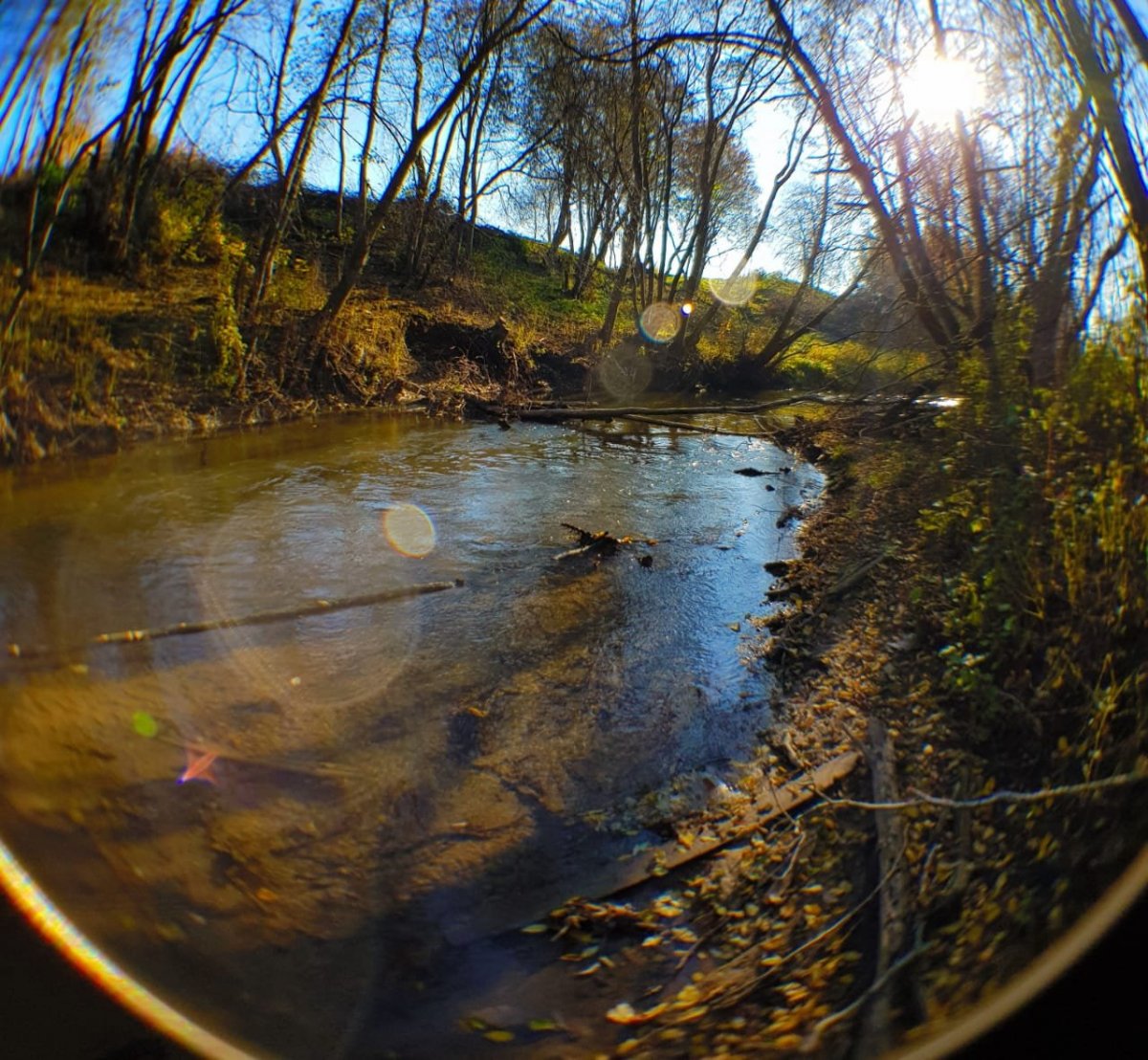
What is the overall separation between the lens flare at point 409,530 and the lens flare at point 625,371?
8.51 m

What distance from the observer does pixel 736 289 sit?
19.0 meters

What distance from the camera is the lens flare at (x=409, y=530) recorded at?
561cm

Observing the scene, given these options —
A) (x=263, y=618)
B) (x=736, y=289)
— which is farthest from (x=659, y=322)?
(x=263, y=618)

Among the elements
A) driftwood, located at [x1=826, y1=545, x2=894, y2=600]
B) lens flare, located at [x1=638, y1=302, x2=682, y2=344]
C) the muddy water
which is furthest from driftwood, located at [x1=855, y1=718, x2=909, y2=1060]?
lens flare, located at [x1=638, y1=302, x2=682, y2=344]

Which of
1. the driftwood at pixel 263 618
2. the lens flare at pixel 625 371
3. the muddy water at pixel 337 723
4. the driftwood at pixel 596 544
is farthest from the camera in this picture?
the lens flare at pixel 625 371

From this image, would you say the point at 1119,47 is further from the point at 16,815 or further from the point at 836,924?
the point at 16,815

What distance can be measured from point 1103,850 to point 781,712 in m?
2.73

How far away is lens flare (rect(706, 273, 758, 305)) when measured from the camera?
733 inches

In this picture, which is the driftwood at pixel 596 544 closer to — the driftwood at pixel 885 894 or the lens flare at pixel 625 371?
the driftwood at pixel 885 894

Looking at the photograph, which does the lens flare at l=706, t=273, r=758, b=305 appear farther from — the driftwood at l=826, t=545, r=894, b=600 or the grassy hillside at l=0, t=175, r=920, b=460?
the driftwood at l=826, t=545, r=894, b=600

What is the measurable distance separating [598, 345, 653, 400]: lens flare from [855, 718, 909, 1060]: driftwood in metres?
12.1

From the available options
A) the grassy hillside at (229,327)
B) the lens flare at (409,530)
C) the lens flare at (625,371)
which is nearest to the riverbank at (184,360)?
the grassy hillside at (229,327)

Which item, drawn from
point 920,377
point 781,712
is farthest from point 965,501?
point 920,377

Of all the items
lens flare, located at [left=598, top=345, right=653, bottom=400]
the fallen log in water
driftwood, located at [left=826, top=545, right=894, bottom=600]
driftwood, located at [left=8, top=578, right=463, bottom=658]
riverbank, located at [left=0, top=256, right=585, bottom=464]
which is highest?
lens flare, located at [left=598, top=345, right=653, bottom=400]
